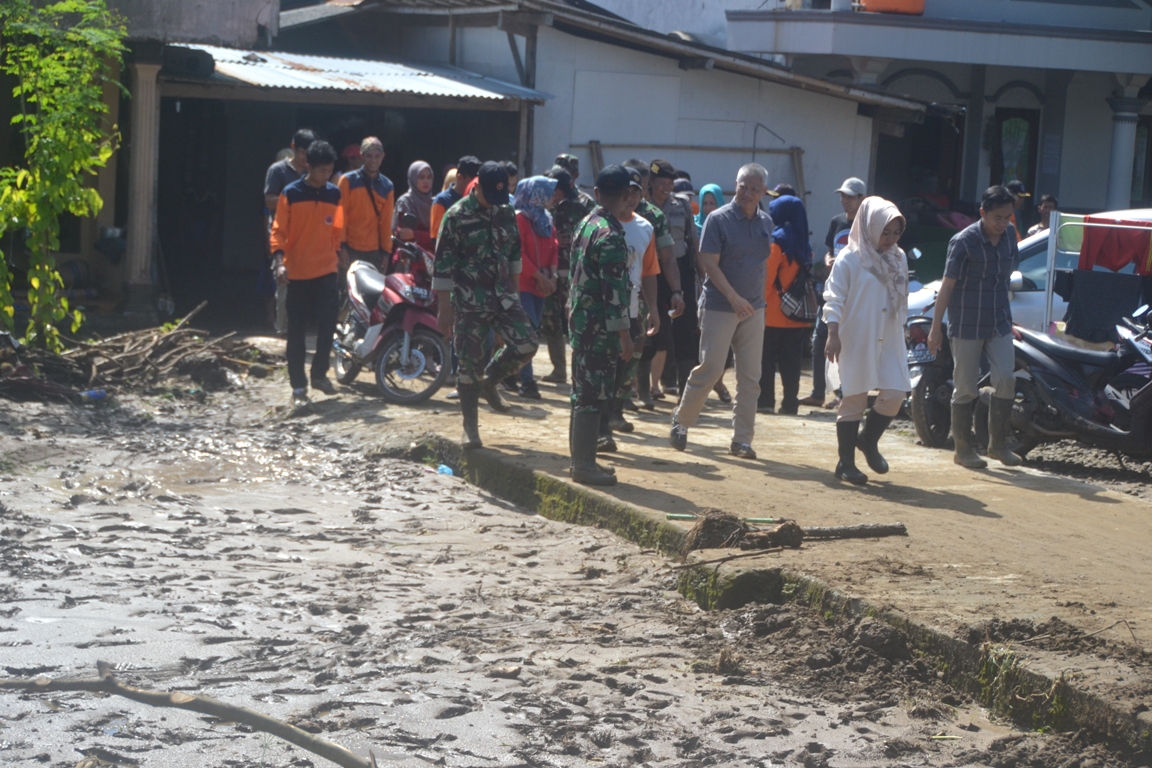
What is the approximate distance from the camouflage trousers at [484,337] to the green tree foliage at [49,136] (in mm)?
4033

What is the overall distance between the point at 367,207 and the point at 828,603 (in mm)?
6969

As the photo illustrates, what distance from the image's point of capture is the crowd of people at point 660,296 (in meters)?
7.11

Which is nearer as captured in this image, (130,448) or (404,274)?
(130,448)

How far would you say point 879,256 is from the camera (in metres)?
7.09

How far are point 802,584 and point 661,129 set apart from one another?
11.7 metres

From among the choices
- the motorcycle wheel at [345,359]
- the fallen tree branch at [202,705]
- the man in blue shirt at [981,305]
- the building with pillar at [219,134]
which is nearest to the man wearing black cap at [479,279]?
the motorcycle wheel at [345,359]

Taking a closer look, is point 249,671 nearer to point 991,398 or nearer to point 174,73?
point 991,398

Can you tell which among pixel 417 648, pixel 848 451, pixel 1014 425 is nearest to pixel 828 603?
pixel 417 648

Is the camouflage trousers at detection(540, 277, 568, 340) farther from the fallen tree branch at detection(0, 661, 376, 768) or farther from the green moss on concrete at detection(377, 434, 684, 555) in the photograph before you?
the fallen tree branch at detection(0, 661, 376, 768)

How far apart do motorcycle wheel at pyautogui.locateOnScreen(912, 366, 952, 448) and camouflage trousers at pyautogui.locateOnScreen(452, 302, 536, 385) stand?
2.85 metres

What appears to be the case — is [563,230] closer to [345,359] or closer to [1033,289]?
[345,359]

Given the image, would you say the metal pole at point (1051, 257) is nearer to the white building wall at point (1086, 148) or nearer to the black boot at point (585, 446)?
the black boot at point (585, 446)

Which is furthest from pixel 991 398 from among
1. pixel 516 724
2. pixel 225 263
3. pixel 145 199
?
pixel 225 263

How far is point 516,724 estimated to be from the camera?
4152 mm
